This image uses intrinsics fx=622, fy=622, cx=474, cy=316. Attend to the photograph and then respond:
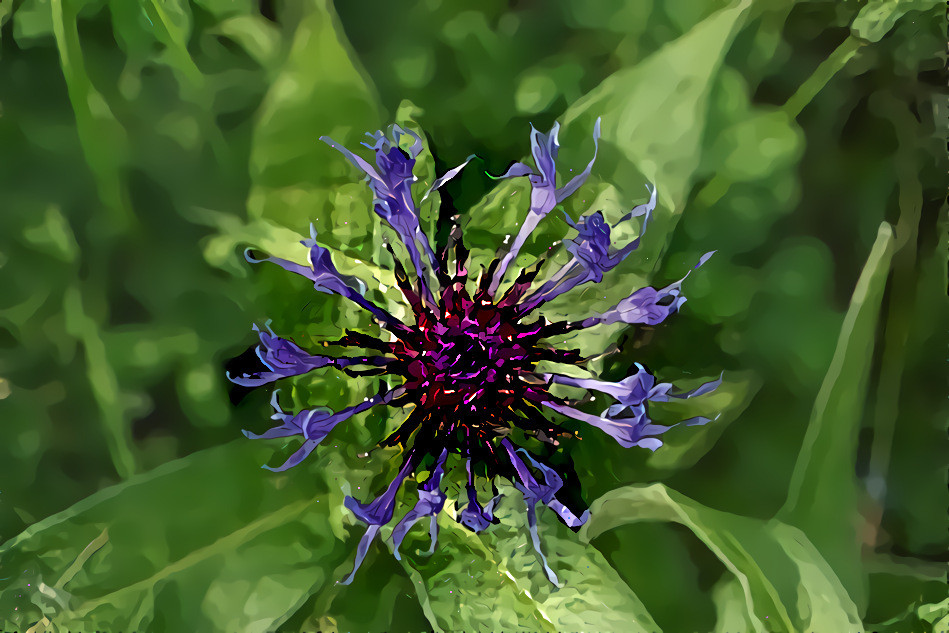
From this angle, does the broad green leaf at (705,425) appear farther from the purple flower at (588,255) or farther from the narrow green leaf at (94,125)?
the narrow green leaf at (94,125)

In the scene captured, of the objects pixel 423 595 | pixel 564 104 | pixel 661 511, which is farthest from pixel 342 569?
pixel 564 104

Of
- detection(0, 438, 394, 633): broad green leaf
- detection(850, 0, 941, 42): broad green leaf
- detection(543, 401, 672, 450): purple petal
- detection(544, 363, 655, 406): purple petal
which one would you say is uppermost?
detection(850, 0, 941, 42): broad green leaf

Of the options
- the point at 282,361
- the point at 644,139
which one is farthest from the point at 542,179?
the point at 282,361

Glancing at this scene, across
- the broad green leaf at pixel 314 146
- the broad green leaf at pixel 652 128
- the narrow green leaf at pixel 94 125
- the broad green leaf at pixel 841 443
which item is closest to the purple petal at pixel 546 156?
the broad green leaf at pixel 652 128

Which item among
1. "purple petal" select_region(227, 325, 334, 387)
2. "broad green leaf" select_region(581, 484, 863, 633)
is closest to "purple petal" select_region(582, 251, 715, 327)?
"broad green leaf" select_region(581, 484, 863, 633)

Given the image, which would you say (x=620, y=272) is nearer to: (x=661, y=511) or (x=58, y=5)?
(x=661, y=511)

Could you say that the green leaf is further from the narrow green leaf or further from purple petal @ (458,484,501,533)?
the narrow green leaf
